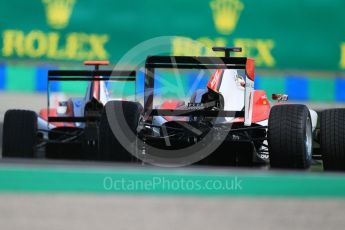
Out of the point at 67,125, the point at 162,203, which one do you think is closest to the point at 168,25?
the point at 67,125

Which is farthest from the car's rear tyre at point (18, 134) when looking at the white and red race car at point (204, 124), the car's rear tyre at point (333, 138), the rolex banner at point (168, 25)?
the car's rear tyre at point (333, 138)

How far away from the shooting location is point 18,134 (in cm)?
797

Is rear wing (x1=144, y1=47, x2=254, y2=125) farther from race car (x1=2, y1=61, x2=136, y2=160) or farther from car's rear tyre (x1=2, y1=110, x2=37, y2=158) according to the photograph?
car's rear tyre (x1=2, y1=110, x2=37, y2=158)

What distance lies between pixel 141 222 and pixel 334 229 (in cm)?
91

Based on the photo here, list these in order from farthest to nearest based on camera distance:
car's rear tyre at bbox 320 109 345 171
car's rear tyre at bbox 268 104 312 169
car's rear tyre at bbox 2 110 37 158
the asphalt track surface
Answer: car's rear tyre at bbox 2 110 37 158 → car's rear tyre at bbox 320 109 345 171 → car's rear tyre at bbox 268 104 312 169 → the asphalt track surface

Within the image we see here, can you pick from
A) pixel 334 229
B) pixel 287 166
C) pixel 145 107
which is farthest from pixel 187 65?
pixel 334 229

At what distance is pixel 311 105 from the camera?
1027cm

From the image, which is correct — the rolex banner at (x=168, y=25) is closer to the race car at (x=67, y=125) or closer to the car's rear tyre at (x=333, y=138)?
the race car at (x=67, y=125)

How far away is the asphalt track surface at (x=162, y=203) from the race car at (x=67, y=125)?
101 inches

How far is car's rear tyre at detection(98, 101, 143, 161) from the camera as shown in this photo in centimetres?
730

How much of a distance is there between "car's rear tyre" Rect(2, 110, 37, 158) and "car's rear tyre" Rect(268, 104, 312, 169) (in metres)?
2.27

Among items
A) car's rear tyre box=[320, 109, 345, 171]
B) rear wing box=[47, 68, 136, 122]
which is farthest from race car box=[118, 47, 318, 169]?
rear wing box=[47, 68, 136, 122]

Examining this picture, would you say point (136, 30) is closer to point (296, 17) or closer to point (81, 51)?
point (81, 51)

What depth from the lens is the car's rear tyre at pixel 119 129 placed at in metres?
7.30
